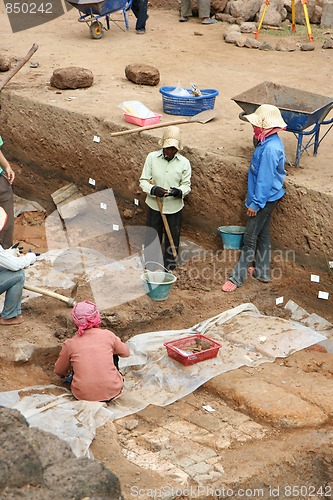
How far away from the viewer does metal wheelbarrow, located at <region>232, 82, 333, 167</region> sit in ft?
26.7

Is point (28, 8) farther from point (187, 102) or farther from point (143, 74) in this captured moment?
point (187, 102)

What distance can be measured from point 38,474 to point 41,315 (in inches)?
151

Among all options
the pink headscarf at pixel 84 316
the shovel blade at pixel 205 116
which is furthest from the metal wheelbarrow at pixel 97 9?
the pink headscarf at pixel 84 316

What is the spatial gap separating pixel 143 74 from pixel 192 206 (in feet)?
9.12

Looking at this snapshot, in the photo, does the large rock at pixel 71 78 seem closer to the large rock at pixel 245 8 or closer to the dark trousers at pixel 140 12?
the dark trousers at pixel 140 12

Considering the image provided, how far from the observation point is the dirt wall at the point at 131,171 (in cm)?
813

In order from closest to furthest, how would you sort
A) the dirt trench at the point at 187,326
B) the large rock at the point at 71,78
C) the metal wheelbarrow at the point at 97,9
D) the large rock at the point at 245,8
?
the dirt trench at the point at 187,326
the large rock at the point at 71,78
the metal wheelbarrow at the point at 97,9
the large rock at the point at 245,8

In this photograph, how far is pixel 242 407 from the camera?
21.0 feet

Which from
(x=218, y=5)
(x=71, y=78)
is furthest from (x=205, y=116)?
(x=218, y=5)

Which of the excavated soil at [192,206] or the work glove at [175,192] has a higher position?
the work glove at [175,192]

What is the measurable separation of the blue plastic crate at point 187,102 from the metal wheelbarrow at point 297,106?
0.97m

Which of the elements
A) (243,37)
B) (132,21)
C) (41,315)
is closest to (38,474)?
(41,315)

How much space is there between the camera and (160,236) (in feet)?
28.8

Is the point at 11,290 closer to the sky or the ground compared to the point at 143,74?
closer to the ground
